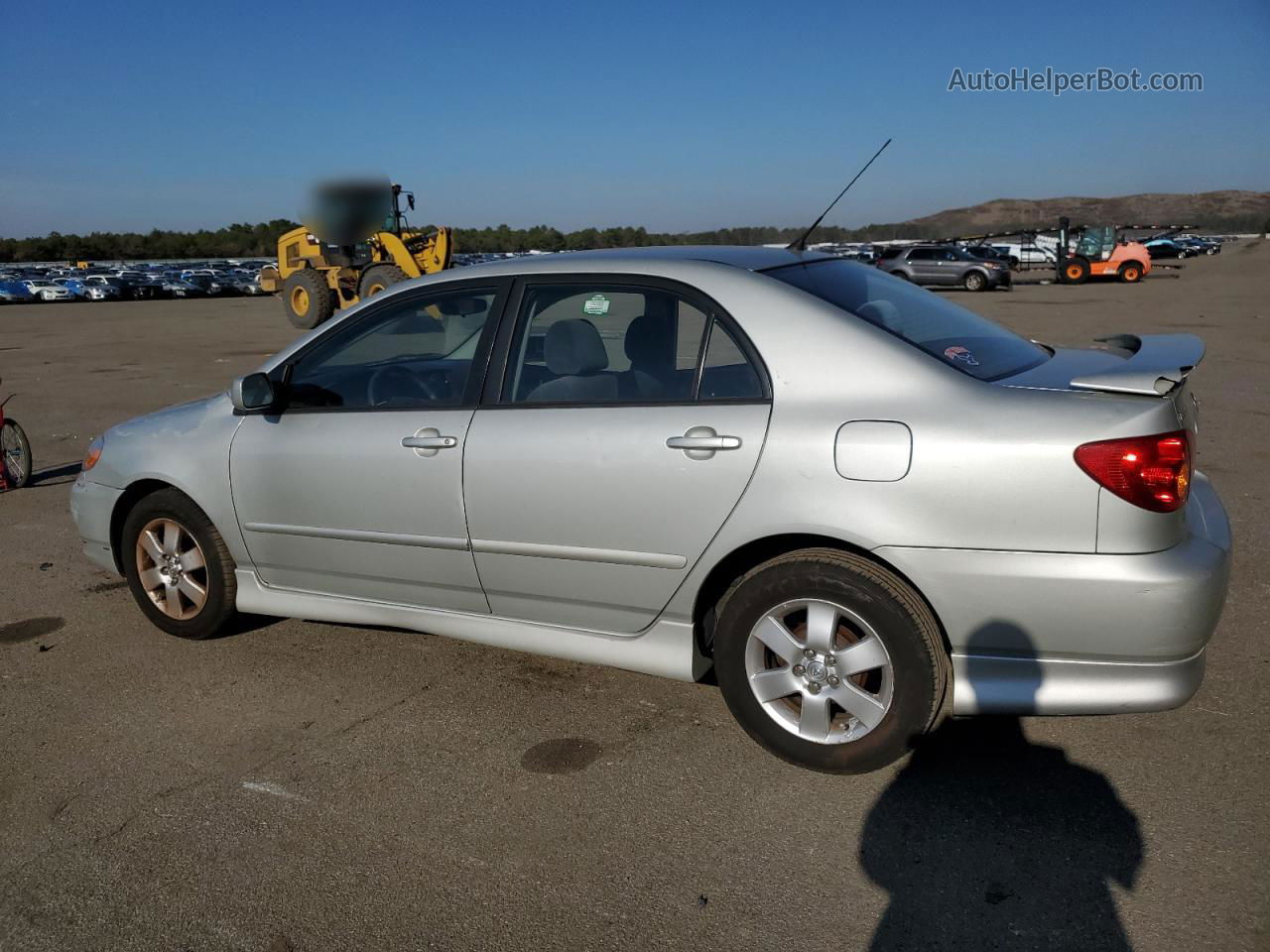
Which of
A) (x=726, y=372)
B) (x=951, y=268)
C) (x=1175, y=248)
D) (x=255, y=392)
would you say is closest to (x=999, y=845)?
(x=726, y=372)

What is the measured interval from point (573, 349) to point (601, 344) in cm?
11

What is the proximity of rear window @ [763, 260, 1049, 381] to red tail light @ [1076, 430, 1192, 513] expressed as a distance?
47 centimetres

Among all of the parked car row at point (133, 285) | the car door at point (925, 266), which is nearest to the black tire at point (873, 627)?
the car door at point (925, 266)

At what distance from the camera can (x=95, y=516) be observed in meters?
4.77

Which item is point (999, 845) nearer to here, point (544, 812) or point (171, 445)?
point (544, 812)

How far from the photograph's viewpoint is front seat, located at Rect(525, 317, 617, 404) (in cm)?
374

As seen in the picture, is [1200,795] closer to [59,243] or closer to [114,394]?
[114,394]

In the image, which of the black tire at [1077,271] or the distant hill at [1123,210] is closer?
the black tire at [1077,271]

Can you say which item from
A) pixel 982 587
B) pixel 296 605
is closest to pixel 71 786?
pixel 296 605

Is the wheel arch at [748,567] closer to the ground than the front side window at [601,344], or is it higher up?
closer to the ground

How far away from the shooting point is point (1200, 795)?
3.12 meters

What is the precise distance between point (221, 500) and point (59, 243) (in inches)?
4141

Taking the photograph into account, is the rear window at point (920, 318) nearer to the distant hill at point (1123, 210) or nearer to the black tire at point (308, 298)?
the black tire at point (308, 298)

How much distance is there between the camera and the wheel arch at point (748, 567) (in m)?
3.17
